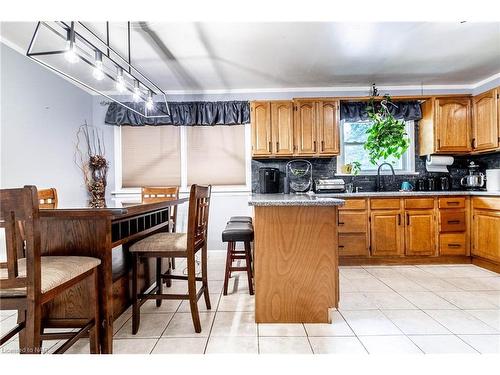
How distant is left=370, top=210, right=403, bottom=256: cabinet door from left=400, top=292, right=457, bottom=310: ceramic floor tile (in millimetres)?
930

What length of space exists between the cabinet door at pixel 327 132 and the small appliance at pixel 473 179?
1.81 m

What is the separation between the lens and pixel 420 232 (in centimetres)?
350

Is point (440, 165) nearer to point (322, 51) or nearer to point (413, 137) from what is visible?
point (413, 137)

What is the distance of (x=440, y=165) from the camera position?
13.1ft

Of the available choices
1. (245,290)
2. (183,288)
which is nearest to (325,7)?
(245,290)

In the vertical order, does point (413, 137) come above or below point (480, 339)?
above

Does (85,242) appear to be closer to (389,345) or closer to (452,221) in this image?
(389,345)

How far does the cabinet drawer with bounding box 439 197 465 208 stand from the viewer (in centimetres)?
350

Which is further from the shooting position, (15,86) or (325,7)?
(15,86)

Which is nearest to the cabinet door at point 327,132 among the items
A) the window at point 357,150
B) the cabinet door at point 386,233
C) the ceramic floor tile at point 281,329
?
the window at point 357,150

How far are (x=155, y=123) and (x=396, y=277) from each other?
364 centimetres

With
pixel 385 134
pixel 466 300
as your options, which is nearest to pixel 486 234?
pixel 466 300

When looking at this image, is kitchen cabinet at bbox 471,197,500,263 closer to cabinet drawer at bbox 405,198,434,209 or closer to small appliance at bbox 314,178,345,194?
cabinet drawer at bbox 405,198,434,209

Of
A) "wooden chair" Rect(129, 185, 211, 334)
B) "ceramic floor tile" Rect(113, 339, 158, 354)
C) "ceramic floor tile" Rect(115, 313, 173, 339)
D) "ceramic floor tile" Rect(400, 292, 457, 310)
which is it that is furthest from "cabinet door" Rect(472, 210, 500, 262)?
"ceramic floor tile" Rect(113, 339, 158, 354)
